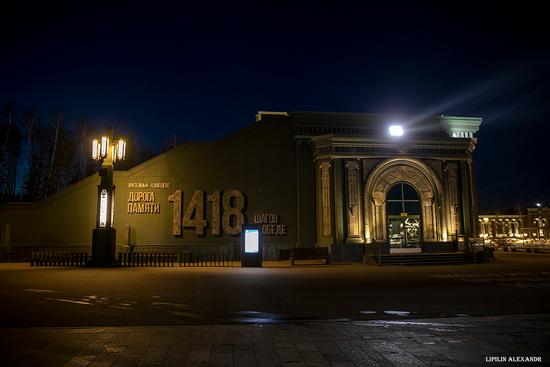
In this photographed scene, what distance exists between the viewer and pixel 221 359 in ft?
19.4

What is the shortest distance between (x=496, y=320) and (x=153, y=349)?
6.69 m

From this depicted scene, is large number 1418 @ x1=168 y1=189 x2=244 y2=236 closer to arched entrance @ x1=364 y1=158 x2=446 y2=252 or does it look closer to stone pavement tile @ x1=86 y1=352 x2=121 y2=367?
arched entrance @ x1=364 y1=158 x2=446 y2=252

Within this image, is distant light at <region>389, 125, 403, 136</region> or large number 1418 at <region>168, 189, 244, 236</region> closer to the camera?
large number 1418 at <region>168, 189, 244, 236</region>

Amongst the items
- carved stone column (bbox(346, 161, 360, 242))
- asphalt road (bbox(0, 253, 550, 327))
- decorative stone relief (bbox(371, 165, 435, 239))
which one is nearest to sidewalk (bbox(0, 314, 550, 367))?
asphalt road (bbox(0, 253, 550, 327))

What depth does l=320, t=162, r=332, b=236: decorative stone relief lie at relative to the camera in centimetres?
2864

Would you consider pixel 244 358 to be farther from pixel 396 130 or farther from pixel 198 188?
pixel 396 130

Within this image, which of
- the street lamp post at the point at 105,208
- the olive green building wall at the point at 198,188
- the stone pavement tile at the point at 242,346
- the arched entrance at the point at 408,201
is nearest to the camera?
the stone pavement tile at the point at 242,346

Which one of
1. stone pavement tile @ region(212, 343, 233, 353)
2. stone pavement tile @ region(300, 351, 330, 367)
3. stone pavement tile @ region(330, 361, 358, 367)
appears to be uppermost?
stone pavement tile @ region(212, 343, 233, 353)

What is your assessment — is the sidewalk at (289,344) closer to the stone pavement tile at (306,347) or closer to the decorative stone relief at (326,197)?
the stone pavement tile at (306,347)

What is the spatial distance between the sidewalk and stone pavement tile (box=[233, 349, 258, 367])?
1 centimetres

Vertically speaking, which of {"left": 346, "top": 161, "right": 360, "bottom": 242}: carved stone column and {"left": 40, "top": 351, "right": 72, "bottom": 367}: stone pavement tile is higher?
{"left": 346, "top": 161, "right": 360, "bottom": 242}: carved stone column

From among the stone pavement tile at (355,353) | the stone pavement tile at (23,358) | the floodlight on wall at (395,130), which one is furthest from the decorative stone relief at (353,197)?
the stone pavement tile at (23,358)

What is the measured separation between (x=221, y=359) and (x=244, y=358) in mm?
327

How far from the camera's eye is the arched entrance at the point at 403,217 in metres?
30.2
